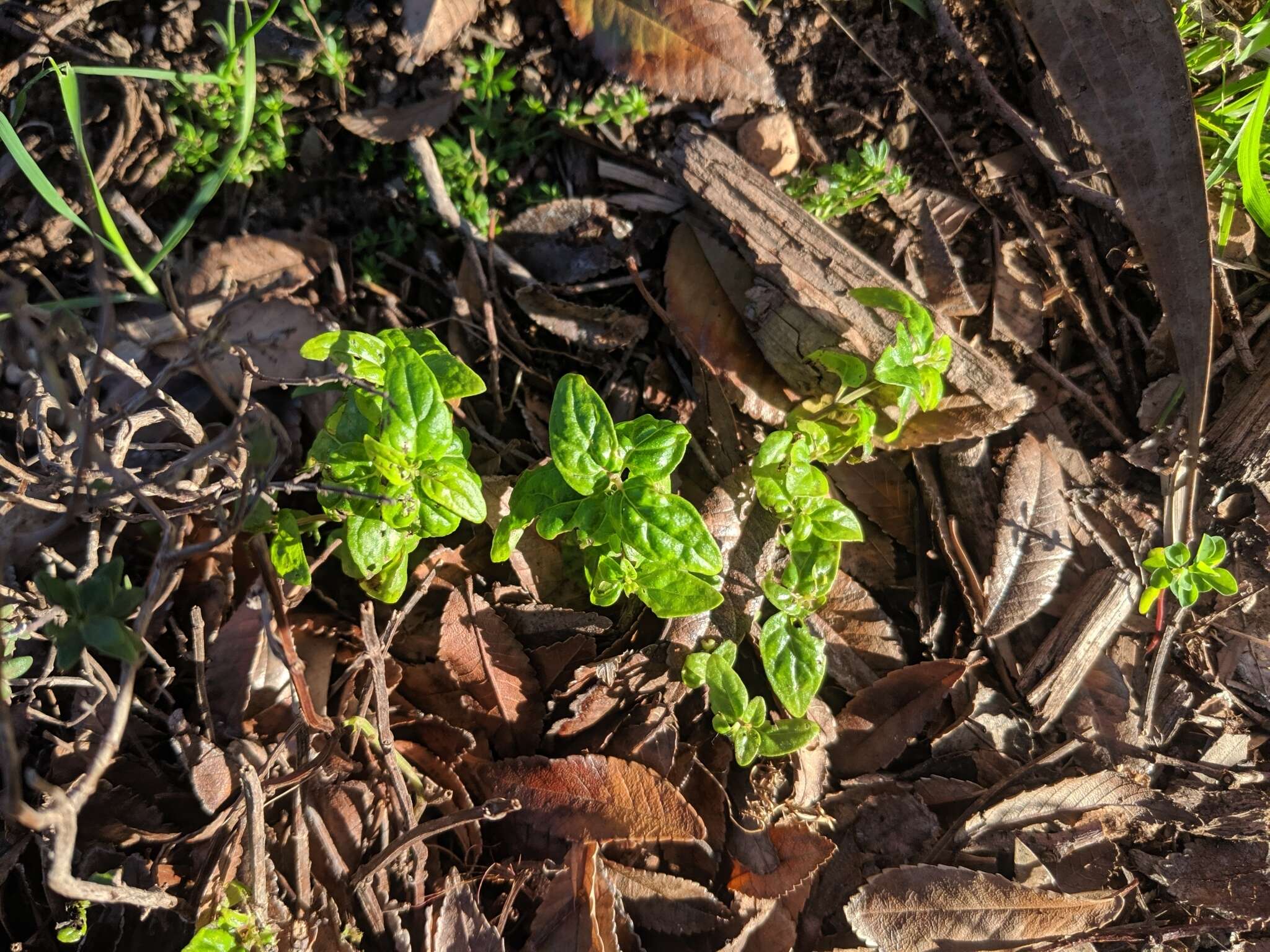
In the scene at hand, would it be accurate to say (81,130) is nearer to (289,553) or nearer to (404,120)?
(404,120)

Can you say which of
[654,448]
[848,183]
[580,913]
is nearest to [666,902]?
[580,913]

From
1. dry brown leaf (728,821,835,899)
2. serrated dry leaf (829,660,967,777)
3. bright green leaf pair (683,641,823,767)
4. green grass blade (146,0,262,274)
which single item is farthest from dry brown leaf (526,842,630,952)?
green grass blade (146,0,262,274)

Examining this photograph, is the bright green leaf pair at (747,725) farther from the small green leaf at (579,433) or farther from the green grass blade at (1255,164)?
the green grass blade at (1255,164)

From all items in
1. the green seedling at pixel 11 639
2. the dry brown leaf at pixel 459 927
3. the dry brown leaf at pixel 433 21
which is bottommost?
the dry brown leaf at pixel 459 927

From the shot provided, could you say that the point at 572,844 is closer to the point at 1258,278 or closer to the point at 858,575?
the point at 858,575

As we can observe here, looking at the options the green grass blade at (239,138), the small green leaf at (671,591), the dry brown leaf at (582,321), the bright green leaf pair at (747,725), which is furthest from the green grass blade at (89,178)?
the bright green leaf pair at (747,725)

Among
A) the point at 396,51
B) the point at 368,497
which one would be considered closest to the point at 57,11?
the point at 396,51
